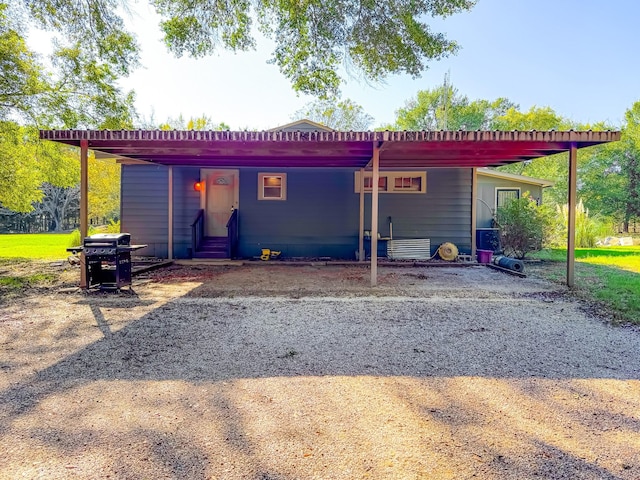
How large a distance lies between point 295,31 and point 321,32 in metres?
0.84

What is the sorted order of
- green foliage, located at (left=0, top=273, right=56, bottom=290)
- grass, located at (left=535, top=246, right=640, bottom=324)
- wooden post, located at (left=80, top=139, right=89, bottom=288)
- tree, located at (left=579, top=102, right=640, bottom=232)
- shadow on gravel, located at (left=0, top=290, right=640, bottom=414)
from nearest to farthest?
shadow on gravel, located at (left=0, top=290, right=640, bottom=414) < grass, located at (left=535, top=246, right=640, bottom=324) < wooden post, located at (left=80, top=139, right=89, bottom=288) < green foliage, located at (left=0, top=273, right=56, bottom=290) < tree, located at (left=579, top=102, right=640, bottom=232)

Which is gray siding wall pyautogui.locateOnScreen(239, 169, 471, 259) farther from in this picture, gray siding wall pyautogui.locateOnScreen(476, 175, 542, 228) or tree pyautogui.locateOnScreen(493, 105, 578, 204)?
tree pyautogui.locateOnScreen(493, 105, 578, 204)

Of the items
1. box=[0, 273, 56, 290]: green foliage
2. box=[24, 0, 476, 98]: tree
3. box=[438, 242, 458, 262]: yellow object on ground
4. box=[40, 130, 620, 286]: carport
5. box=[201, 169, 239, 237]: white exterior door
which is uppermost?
box=[24, 0, 476, 98]: tree

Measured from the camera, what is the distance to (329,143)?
6285 mm

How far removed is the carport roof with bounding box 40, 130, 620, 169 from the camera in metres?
5.79

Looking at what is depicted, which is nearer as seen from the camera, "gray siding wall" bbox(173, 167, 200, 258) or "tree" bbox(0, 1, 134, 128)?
"tree" bbox(0, 1, 134, 128)

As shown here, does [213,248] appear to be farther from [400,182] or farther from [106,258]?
[400,182]

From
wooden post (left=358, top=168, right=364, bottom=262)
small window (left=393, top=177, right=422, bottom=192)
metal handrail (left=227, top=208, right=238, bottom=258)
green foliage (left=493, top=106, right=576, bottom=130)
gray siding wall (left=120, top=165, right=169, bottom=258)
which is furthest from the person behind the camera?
green foliage (left=493, top=106, right=576, bottom=130)

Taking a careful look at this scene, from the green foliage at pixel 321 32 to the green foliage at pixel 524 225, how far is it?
4.45 meters

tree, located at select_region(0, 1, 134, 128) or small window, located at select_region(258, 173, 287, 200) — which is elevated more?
tree, located at select_region(0, 1, 134, 128)

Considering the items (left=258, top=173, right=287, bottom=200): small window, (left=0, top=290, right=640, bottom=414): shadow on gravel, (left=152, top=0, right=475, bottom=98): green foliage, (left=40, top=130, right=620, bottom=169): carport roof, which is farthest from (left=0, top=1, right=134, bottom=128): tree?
(left=0, top=290, right=640, bottom=414): shadow on gravel

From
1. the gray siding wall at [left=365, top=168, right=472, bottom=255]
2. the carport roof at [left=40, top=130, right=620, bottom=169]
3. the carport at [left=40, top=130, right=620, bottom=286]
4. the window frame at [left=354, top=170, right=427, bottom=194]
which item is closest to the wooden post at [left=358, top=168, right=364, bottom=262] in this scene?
the gray siding wall at [left=365, top=168, right=472, bottom=255]

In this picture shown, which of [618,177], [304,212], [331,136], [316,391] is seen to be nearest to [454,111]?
[618,177]

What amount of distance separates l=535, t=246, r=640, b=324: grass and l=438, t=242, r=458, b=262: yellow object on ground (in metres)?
2.02
